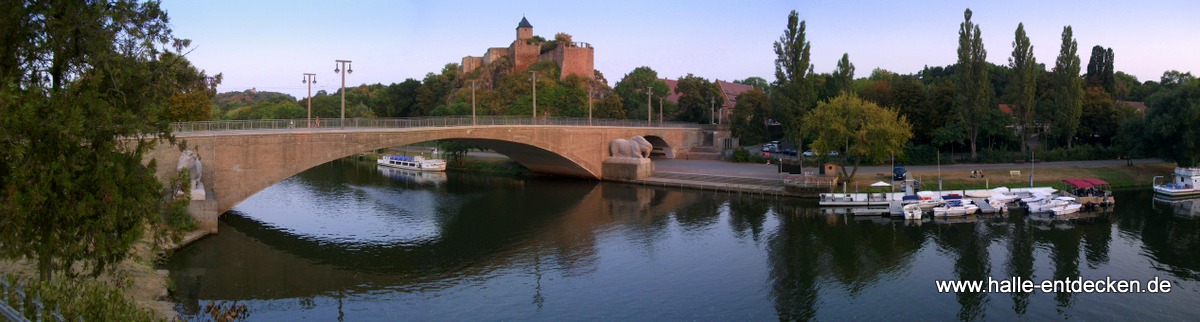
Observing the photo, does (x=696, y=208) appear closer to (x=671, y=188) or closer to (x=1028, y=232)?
(x=671, y=188)

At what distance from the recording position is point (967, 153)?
53.8 m

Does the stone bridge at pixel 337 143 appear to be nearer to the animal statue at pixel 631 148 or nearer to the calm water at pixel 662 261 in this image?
the animal statue at pixel 631 148

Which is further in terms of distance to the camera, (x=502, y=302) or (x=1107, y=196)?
(x=1107, y=196)

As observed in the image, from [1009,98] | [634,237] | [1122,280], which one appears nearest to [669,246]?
[634,237]

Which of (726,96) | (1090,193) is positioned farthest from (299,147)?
(726,96)

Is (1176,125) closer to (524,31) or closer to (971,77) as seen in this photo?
(971,77)

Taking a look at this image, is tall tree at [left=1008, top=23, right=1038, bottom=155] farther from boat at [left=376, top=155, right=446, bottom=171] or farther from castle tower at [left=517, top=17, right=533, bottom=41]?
castle tower at [left=517, top=17, right=533, bottom=41]

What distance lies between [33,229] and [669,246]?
67.5 feet

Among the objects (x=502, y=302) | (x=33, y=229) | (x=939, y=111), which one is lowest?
(x=502, y=302)

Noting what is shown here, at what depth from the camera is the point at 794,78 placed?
53281 mm

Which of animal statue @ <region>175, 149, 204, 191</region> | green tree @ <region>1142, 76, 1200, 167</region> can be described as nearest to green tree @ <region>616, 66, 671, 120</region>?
green tree @ <region>1142, 76, 1200, 167</region>

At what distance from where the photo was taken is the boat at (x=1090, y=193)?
3703 cm

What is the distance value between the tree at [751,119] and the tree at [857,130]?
18.6 meters

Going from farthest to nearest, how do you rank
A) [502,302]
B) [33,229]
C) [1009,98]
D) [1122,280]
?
1. [1009,98]
2. [1122,280]
3. [502,302]
4. [33,229]
